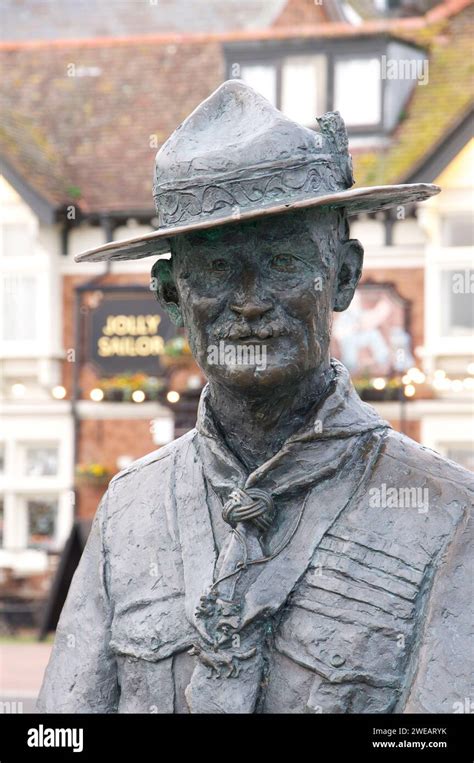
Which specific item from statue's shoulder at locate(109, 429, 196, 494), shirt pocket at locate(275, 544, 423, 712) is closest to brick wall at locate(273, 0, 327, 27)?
statue's shoulder at locate(109, 429, 196, 494)

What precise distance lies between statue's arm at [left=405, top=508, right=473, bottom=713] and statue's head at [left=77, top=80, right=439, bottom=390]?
51cm

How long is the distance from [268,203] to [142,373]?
20.8 meters

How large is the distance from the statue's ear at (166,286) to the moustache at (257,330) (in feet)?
0.84

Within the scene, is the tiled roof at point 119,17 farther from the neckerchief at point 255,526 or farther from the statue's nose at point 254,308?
the statue's nose at point 254,308

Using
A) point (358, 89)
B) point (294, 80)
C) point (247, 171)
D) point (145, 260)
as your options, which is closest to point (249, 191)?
point (247, 171)

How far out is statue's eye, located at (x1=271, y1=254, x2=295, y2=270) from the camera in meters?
3.33

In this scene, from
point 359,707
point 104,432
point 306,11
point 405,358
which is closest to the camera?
point 359,707

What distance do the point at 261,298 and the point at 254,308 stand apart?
3cm

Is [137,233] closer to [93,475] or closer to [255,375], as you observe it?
[93,475]

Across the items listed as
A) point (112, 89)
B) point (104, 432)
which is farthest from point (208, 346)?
point (112, 89)

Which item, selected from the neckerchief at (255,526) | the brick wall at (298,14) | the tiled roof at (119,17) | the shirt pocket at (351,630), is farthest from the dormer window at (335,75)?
the shirt pocket at (351,630)

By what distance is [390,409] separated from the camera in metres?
22.9

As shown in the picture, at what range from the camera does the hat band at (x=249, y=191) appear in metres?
3.29

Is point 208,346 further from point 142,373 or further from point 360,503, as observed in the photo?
point 142,373
